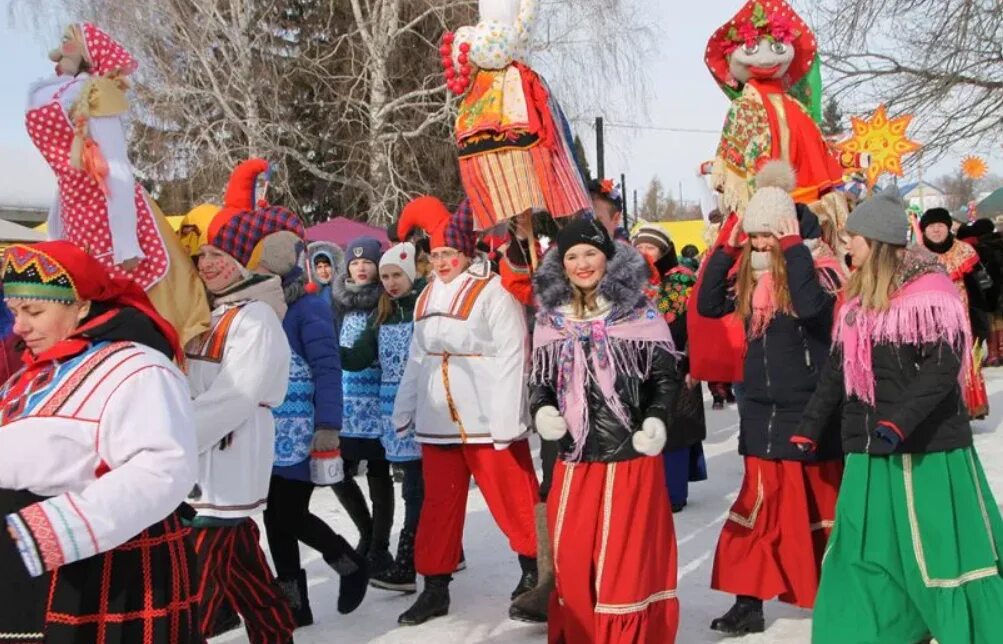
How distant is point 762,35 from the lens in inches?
220

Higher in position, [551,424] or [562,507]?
[551,424]

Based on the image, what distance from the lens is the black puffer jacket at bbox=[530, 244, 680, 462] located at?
13.6ft

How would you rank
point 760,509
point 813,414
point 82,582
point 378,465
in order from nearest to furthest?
point 82,582, point 813,414, point 760,509, point 378,465

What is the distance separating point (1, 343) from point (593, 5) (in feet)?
49.5

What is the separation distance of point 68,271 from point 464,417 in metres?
2.62

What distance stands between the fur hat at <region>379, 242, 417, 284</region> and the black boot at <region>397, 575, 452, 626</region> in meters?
1.79

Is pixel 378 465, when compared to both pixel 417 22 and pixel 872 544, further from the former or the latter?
pixel 417 22

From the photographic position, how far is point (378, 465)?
6059mm

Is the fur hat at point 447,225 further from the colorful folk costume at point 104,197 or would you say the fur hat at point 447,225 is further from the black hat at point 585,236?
the colorful folk costume at point 104,197

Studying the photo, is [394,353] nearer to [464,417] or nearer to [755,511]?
[464,417]

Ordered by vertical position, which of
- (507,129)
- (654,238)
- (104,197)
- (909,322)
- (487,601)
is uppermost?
(507,129)

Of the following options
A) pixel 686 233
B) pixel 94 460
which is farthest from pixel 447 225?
pixel 686 233

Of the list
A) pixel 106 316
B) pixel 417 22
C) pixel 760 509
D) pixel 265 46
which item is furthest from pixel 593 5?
pixel 106 316

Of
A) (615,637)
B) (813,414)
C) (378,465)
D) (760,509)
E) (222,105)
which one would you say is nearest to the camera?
(615,637)
